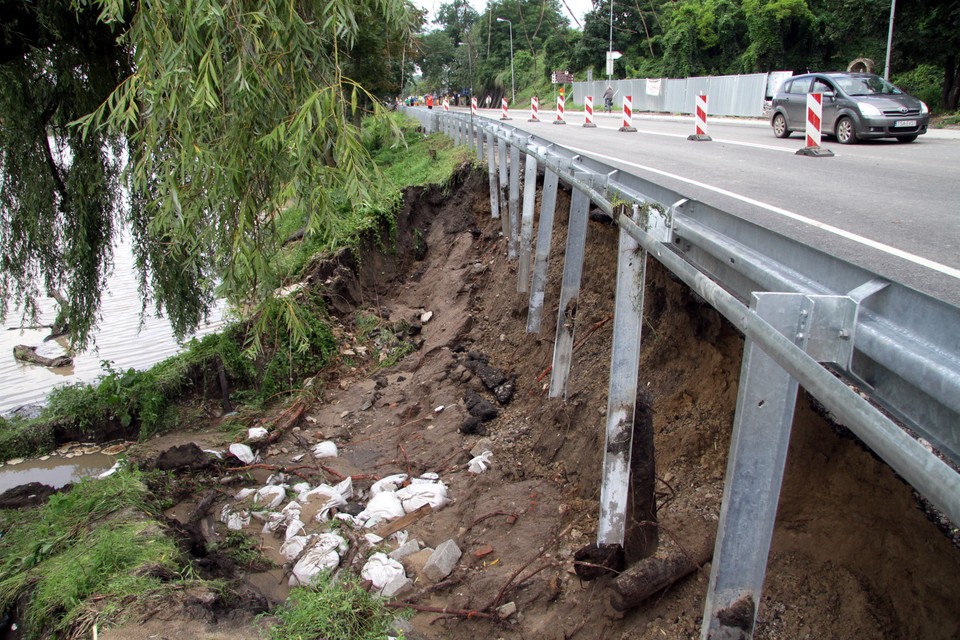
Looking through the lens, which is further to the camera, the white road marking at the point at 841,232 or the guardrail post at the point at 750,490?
the white road marking at the point at 841,232

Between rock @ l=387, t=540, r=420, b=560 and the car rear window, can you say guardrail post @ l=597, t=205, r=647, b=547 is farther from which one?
the car rear window

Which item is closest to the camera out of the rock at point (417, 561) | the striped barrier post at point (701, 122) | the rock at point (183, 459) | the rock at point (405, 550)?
the rock at point (417, 561)

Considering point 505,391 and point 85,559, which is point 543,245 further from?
point 85,559

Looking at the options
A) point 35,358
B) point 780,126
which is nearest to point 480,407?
point 35,358

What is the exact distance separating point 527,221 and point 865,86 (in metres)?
10.3

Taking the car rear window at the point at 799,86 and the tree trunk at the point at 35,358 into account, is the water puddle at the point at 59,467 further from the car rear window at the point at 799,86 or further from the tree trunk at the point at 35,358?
the car rear window at the point at 799,86

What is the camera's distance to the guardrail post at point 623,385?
3465mm

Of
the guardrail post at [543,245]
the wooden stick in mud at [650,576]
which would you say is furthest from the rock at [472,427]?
the wooden stick in mud at [650,576]

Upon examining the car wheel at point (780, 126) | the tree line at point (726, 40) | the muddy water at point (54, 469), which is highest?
the tree line at point (726, 40)

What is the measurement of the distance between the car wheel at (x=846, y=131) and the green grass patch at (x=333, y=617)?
1330cm

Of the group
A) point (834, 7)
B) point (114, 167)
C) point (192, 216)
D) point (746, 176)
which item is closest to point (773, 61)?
point (834, 7)

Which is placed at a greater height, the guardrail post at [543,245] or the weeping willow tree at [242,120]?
the weeping willow tree at [242,120]

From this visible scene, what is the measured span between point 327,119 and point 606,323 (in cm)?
310

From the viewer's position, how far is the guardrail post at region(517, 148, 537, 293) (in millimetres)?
7430
